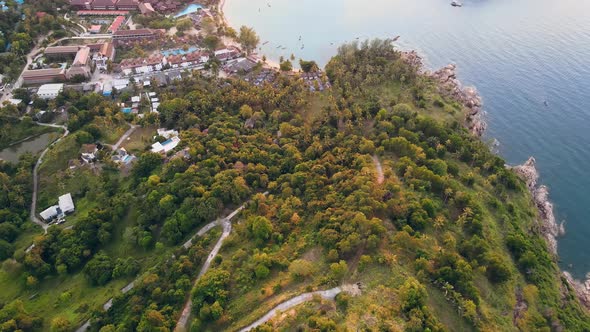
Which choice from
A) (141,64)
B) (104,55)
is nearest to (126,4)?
(104,55)

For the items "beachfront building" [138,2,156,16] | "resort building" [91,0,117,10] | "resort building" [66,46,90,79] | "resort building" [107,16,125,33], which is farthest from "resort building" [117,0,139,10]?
"resort building" [66,46,90,79]

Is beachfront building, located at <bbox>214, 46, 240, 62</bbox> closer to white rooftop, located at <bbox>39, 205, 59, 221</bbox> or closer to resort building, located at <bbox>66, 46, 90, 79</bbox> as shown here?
resort building, located at <bbox>66, 46, 90, 79</bbox>

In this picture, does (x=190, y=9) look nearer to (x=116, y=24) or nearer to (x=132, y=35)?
(x=116, y=24)

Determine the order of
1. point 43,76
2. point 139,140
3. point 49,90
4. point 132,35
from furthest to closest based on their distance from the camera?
point 132,35 < point 43,76 < point 49,90 < point 139,140

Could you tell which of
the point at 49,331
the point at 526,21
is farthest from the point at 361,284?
the point at 526,21

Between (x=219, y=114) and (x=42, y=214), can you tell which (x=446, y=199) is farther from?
(x=42, y=214)

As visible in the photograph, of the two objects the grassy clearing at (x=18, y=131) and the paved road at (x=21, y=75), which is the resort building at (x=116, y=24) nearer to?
the paved road at (x=21, y=75)

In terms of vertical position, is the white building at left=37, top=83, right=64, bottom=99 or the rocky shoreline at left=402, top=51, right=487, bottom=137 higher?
the rocky shoreline at left=402, top=51, right=487, bottom=137
